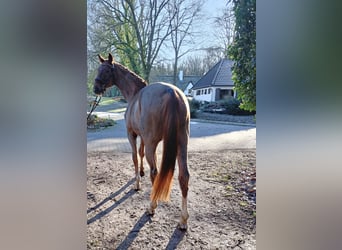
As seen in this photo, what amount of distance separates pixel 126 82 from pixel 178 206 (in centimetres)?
54

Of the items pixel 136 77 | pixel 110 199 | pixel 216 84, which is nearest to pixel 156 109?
pixel 136 77

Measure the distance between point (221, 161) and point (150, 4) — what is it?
0.69 m

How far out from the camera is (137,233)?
946 mm

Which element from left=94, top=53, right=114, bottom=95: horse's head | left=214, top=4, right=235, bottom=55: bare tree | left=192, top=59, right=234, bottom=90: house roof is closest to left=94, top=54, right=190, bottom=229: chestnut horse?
left=94, top=53, right=114, bottom=95: horse's head

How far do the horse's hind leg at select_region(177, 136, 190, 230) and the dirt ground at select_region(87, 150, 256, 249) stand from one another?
2 cm

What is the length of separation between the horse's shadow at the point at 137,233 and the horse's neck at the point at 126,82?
1.65 feet

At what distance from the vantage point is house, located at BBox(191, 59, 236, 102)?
3.39 ft

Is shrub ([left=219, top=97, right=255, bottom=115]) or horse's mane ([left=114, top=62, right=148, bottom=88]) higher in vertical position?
horse's mane ([left=114, top=62, right=148, bottom=88])

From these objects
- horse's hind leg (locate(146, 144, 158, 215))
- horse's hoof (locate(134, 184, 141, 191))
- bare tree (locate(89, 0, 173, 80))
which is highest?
Result: bare tree (locate(89, 0, 173, 80))

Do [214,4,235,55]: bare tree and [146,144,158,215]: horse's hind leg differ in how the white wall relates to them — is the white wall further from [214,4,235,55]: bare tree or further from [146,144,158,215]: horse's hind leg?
[146,144,158,215]: horse's hind leg

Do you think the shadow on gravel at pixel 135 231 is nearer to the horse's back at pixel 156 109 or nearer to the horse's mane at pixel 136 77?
the horse's back at pixel 156 109

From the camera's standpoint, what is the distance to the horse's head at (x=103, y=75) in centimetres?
97
